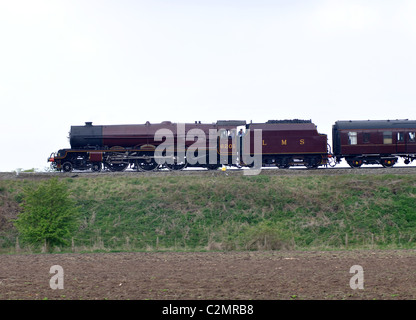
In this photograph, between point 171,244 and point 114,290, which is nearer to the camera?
point 114,290

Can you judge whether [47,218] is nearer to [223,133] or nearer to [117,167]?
[117,167]

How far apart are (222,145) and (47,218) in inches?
608

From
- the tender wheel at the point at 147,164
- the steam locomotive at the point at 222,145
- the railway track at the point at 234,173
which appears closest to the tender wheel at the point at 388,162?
the steam locomotive at the point at 222,145

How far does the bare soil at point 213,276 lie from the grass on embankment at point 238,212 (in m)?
4.04

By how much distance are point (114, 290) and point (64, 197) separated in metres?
10.6

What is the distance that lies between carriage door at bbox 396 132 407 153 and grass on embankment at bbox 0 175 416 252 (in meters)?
6.40

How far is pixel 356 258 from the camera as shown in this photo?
54.7 feet

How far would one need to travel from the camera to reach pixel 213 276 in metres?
13.5

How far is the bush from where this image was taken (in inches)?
825

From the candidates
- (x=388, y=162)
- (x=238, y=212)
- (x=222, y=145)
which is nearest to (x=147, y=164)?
(x=222, y=145)

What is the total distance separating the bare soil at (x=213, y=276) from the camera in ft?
37.3

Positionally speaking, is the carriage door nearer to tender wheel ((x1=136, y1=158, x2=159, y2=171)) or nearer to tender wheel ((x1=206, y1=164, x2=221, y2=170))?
tender wheel ((x1=206, y1=164, x2=221, y2=170))

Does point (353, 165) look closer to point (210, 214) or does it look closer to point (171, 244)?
point (210, 214)
